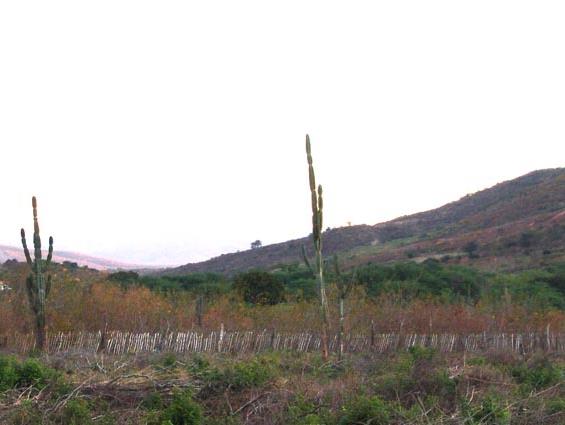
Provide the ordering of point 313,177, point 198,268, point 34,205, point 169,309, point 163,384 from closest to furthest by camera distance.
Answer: point 163,384 → point 313,177 → point 34,205 → point 169,309 → point 198,268

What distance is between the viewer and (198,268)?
70.5m

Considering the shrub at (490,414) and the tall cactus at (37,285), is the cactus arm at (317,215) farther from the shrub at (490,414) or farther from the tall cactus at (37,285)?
the tall cactus at (37,285)

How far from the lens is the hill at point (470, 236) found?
45.8 metres

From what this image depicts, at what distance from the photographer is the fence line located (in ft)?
58.9

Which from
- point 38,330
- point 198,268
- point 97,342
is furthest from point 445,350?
point 198,268

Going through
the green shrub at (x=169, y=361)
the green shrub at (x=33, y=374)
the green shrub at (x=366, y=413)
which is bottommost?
the green shrub at (x=366, y=413)

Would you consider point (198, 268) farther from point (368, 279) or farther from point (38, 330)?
point (38, 330)

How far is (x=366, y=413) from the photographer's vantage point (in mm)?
9727

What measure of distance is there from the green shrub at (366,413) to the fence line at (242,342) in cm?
802

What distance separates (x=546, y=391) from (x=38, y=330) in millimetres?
11426

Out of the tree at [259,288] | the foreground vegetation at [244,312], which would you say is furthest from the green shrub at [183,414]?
the tree at [259,288]

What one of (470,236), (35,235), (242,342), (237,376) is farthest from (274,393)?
(470,236)

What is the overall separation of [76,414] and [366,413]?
3.90 metres

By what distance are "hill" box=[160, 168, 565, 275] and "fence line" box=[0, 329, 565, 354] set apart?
22.8 metres
